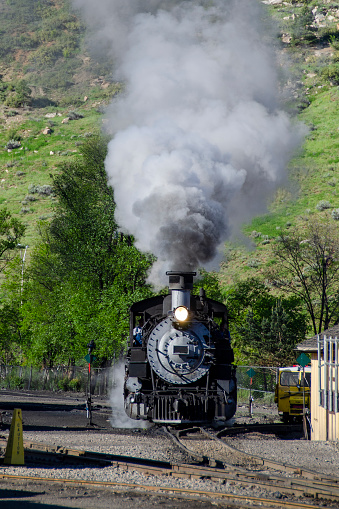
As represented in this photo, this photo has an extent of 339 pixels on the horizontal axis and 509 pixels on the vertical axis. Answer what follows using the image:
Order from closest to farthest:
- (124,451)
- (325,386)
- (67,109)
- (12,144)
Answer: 1. (124,451)
2. (325,386)
3. (12,144)
4. (67,109)

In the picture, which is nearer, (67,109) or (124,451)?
(124,451)

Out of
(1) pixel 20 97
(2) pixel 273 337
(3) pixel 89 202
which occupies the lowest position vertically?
(2) pixel 273 337

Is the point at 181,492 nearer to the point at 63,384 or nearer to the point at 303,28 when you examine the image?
the point at 63,384

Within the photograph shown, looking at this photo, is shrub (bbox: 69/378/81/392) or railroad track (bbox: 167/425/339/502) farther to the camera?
shrub (bbox: 69/378/81/392)

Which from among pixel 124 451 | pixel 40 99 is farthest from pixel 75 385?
pixel 40 99

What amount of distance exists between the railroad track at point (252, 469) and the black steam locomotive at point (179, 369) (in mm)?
528

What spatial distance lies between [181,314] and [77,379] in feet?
84.3

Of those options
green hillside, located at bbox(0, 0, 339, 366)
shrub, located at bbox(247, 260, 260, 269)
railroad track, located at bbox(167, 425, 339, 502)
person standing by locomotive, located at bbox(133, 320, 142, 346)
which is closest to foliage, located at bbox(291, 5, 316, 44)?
green hillside, located at bbox(0, 0, 339, 366)

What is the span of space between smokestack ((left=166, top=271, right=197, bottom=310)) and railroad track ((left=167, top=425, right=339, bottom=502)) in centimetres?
289

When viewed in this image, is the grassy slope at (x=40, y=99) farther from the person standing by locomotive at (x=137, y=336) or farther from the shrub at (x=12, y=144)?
the person standing by locomotive at (x=137, y=336)

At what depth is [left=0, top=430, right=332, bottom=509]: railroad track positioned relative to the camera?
23.4ft

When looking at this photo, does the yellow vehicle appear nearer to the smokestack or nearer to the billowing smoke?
the billowing smoke

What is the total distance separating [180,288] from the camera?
45.9ft

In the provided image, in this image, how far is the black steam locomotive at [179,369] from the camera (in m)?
14.0
